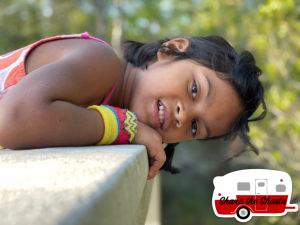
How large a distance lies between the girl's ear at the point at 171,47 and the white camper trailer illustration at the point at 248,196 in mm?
661

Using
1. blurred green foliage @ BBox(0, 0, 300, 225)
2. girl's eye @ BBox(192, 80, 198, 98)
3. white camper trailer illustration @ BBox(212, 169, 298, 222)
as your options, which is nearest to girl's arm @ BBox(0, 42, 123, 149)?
girl's eye @ BBox(192, 80, 198, 98)

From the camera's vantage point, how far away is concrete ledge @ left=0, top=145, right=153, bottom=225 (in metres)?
0.45

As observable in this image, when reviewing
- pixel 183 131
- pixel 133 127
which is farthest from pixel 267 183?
pixel 133 127

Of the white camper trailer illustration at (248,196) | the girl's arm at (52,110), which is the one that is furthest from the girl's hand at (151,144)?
the white camper trailer illustration at (248,196)

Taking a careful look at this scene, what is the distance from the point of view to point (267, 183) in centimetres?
246

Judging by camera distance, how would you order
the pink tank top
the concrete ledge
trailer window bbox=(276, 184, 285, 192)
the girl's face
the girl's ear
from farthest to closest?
trailer window bbox=(276, 184, 285, 192), the girl's ear, the girl's face, the pink tank top, the concrete ledge

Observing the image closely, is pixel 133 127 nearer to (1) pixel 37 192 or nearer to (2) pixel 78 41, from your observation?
(2) pixel 78 41

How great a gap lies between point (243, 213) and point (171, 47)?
933 millimetres

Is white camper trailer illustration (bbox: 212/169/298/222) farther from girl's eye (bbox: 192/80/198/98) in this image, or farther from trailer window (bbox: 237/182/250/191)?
girl's eye (bbox: 192/80/198/98)

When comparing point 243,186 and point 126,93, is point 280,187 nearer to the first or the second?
point 243,186

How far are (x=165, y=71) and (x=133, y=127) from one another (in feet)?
1.30

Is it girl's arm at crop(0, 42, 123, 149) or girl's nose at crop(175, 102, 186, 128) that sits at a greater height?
girl's arm at crop(0, 42, 123, 149)

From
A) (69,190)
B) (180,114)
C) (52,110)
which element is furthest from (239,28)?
(69,190)

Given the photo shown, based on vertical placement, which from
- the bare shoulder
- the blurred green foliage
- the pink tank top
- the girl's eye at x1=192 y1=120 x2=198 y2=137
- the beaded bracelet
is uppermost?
the bare shoulder
